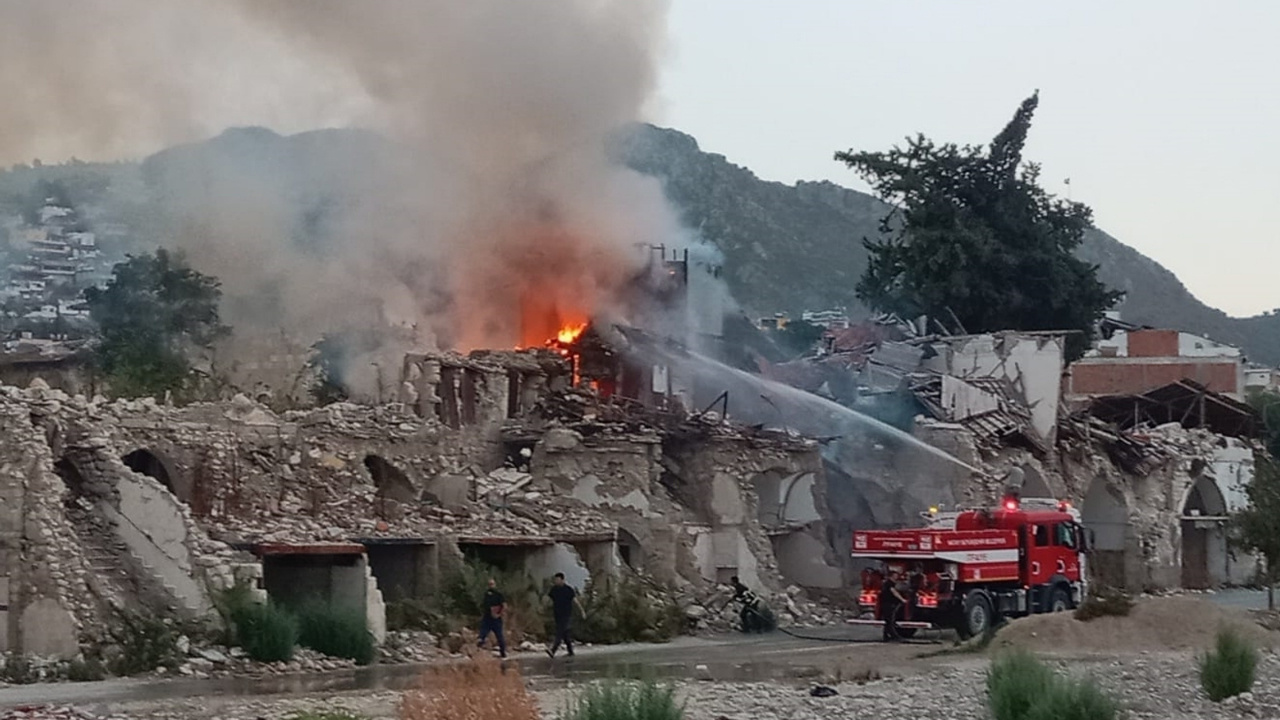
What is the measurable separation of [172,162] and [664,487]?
3850 centimetres

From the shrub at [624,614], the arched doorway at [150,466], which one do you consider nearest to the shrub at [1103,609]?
the shrub at [624,614]

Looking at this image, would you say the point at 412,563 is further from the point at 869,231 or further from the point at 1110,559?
the point at 869,231

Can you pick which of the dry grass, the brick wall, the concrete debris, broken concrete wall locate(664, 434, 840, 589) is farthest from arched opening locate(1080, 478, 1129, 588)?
the dry grass

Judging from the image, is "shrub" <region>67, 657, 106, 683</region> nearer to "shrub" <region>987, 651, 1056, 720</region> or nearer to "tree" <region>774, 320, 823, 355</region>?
"shrub" <region>987, 651, 1056, 720</region>

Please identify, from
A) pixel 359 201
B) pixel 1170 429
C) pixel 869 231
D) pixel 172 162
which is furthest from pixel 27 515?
pixel 869 231

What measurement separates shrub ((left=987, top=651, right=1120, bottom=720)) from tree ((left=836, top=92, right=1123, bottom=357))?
43.4 m

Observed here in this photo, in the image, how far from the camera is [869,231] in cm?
13150

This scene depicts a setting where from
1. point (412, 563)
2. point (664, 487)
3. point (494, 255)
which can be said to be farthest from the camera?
point (494, 255)

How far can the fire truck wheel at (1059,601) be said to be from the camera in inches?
1347

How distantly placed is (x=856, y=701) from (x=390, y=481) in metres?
16.1

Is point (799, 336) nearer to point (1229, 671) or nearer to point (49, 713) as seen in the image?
point (1229, 671)

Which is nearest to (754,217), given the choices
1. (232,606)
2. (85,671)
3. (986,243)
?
(986,243)

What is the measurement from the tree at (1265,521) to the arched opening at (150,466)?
21230 mm

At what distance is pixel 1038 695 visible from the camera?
18.7 m
